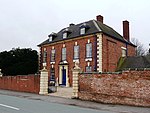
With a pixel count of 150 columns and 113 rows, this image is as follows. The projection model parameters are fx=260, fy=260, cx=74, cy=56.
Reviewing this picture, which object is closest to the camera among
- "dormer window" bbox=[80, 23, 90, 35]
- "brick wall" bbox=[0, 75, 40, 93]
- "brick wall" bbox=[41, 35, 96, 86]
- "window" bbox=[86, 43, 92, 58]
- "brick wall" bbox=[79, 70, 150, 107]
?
"brick wall" bbox=[79, 70, 150, 107]

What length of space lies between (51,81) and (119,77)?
20.1 m

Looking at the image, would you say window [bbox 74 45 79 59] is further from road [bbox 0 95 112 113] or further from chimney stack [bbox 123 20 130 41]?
road [bbox 0 95 112 113]

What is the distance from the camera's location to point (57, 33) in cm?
3994

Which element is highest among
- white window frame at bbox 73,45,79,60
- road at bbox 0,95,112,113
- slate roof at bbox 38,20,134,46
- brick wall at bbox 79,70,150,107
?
slate roof at bbox 38,20,134,46

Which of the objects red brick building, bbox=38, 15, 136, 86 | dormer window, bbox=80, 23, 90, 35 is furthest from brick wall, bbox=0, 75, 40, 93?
dormer window, bbox=80, 23, 90, 35

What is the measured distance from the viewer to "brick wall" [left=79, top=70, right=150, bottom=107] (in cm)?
1605

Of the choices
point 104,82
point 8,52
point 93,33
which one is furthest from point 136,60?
point 8,52

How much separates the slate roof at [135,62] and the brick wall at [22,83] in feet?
35.8

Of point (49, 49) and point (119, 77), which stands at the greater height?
point (49, 49)

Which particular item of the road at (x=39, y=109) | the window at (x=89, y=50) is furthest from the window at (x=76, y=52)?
the road at (x=39, y=109)

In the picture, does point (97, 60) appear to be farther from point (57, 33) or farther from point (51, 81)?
point (57, 33)

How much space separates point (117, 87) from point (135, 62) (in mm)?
14695

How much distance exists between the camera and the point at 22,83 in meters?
28.9

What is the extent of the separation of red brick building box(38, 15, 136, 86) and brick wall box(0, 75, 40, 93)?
6.64 m
